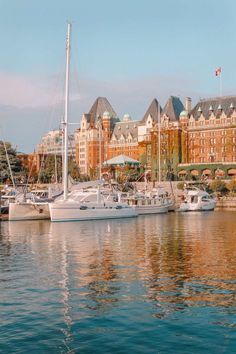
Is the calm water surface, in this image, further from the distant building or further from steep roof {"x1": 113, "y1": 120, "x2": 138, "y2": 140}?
the distant building

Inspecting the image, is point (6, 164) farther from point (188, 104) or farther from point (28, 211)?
point (28, 211)

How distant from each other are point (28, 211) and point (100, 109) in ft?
395

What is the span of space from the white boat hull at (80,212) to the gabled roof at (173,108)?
82365 millimetres

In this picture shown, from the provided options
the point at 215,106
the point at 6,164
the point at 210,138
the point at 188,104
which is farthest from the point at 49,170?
the point at 215,106

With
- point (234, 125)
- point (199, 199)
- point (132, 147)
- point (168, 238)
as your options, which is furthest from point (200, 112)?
point (168, 238)

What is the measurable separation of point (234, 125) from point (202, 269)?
352ft

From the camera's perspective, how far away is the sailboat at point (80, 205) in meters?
55.7

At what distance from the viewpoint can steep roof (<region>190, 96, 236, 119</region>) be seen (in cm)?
12975

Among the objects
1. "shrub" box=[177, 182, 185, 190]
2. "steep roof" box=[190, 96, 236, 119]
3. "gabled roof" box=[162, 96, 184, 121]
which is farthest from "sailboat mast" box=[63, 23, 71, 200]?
"gabled roof" box=[162, 96, 184, 121]

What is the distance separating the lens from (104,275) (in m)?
22.5

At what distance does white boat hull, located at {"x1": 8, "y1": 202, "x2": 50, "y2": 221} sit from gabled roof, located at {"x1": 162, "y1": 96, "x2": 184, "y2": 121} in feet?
283

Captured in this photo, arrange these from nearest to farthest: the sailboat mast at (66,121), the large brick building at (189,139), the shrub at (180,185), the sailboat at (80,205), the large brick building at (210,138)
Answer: the sailboat at (80,205) < the sailboat mast at (66,121) < the shrub at (180,185) < the large brick building at (210,138) < the large brick building at (189,139)

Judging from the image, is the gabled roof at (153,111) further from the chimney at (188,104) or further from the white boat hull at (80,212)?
the white boat hull at (80,212)

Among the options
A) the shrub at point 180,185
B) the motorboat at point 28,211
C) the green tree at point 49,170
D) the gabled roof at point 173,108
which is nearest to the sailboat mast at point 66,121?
the motorboat at point 28,211
